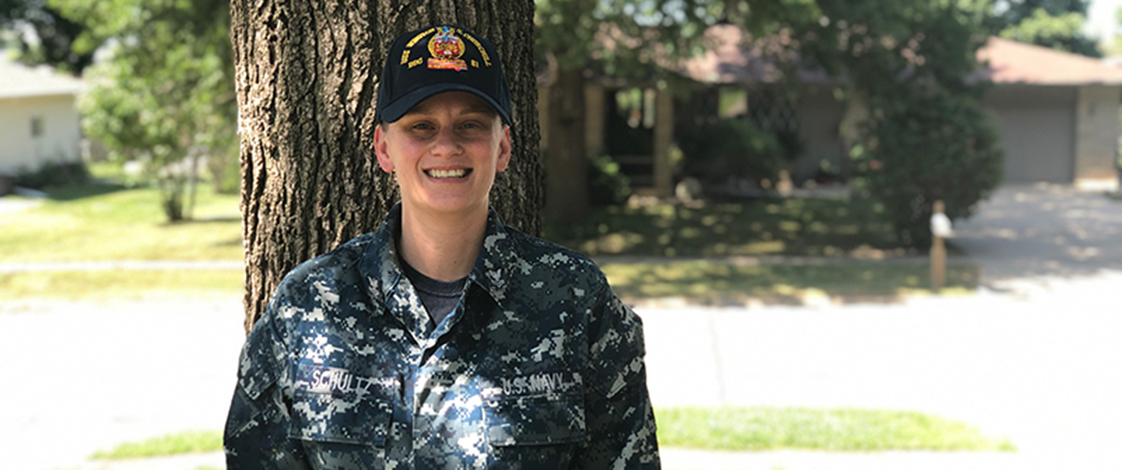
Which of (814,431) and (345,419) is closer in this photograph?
(345,419)

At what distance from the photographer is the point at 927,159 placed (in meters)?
15.4

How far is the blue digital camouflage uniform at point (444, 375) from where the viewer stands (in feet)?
7.07

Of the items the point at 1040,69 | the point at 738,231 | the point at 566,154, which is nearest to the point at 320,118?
the point at 566,154

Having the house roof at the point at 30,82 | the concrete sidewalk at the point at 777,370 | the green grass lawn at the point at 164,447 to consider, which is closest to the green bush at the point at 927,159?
the concrete sidewalk at the point at 777,370

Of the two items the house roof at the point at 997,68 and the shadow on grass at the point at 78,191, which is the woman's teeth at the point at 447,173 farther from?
the shadow on grass at the point at 78,191

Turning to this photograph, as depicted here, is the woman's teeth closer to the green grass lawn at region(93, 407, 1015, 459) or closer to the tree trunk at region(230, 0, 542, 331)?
the tree trunk at region(230, 0, 542, 331)

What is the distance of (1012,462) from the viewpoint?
6.29 metres

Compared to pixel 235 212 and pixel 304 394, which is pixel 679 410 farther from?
pixel 235 212

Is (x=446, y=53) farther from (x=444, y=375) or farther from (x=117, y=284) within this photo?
(x=117, y=284)

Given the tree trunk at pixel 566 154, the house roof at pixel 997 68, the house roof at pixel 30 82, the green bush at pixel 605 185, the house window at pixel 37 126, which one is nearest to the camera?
the tree trunk at pixel 566 154

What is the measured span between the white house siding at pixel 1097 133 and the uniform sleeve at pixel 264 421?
29106mm

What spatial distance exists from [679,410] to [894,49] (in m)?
10.7

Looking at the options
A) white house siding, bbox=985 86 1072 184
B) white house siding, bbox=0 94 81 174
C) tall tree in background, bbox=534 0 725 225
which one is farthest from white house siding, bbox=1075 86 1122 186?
white house siding, bbox=0 94 81 174

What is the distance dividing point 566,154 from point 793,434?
11.8m
